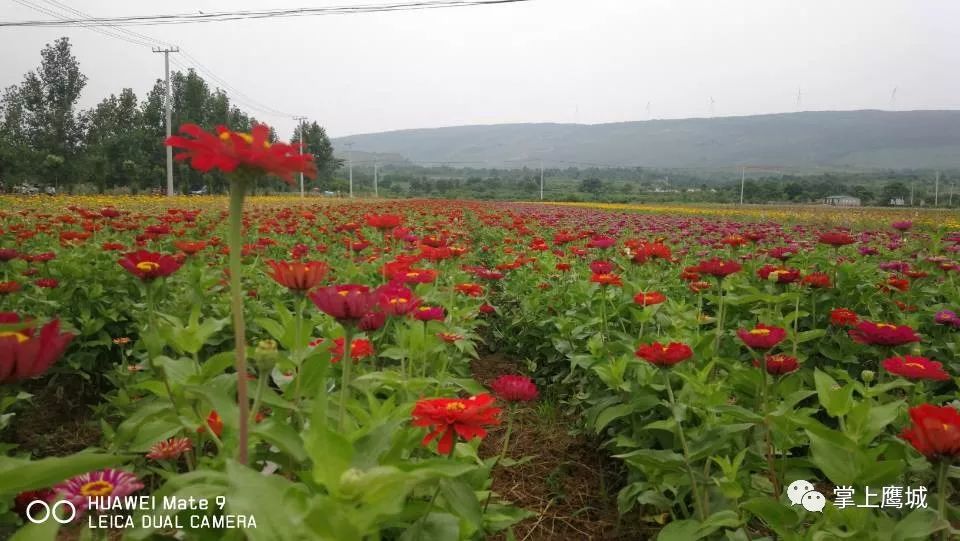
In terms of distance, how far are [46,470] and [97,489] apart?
0.29 metres

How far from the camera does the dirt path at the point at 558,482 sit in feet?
6.75

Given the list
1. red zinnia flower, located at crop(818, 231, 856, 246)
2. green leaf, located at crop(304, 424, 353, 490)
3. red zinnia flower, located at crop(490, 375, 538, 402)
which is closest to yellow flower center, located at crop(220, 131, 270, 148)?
green leaf, located at crop(304, 424, 353, 490)

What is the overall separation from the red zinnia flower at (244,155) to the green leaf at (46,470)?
0.40 metres

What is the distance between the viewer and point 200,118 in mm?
44969

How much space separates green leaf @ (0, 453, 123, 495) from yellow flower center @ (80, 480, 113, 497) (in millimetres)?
239

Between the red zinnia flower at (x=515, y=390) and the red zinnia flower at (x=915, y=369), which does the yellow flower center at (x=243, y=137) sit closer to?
the red zinnia flower at (x=515, y=390)

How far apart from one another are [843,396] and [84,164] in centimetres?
4606

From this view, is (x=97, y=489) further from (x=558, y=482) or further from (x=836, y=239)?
(x=836, y=239)

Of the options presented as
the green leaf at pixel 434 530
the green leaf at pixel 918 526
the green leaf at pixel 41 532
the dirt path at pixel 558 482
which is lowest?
the dirt path at pixel 558 482

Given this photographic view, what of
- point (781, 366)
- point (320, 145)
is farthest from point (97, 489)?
point (320, 145)

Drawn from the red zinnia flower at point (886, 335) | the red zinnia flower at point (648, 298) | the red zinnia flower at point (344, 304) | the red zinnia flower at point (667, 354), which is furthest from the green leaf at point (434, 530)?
the red zinnia flower at point (648, 298)

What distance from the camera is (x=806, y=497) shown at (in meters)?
1.38

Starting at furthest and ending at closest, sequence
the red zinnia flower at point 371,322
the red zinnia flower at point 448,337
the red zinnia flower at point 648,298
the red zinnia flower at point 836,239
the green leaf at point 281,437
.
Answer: the red zinnia flower at point 836,239 < the red zinnia flower at point 648,298 < the red zinnia flower at point 448,337 < the red zinnia flower at point 371,322 < the green leaf at point 281,437

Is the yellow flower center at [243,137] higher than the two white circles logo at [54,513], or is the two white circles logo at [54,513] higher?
the yellow flower center at [243,137]
